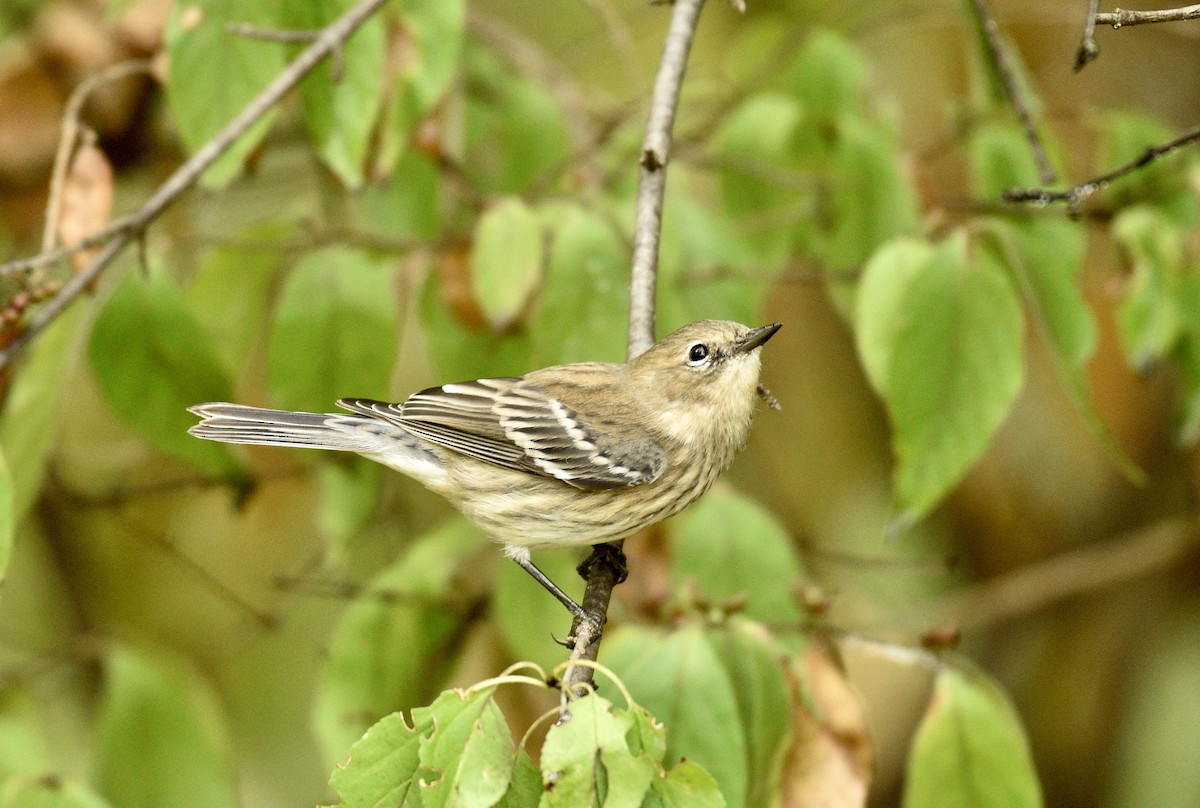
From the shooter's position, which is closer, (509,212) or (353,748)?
(353,748)

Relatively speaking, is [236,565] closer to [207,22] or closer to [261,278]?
[261,278]

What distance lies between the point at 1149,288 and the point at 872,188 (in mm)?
858

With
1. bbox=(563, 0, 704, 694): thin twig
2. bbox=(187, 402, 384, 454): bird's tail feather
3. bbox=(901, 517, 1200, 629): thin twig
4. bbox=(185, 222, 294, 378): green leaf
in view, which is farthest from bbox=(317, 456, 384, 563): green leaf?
bbox=(901, 517, 1200, 629): thin twig

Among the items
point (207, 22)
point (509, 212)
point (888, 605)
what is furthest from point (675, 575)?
point (888, 605)

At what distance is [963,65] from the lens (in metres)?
6.60

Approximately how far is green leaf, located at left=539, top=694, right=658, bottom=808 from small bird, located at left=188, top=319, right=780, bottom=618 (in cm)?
126

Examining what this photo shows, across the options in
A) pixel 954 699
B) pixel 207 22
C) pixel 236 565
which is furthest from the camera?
pixel 236 565

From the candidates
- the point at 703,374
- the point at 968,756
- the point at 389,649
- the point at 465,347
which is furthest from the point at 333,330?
the point at 968,756

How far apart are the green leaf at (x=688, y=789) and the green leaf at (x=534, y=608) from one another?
1.21m

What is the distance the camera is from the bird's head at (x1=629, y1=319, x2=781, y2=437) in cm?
318

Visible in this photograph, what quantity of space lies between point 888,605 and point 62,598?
437cm

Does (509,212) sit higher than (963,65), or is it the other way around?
(963,65)

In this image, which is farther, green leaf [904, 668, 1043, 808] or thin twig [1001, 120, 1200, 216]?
green leaf [904, 668, 1043, 808]

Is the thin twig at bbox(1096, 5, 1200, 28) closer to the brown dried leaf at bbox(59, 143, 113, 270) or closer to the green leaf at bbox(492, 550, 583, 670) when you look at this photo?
the green leaf at bbox(492, 550, 583, 670)
